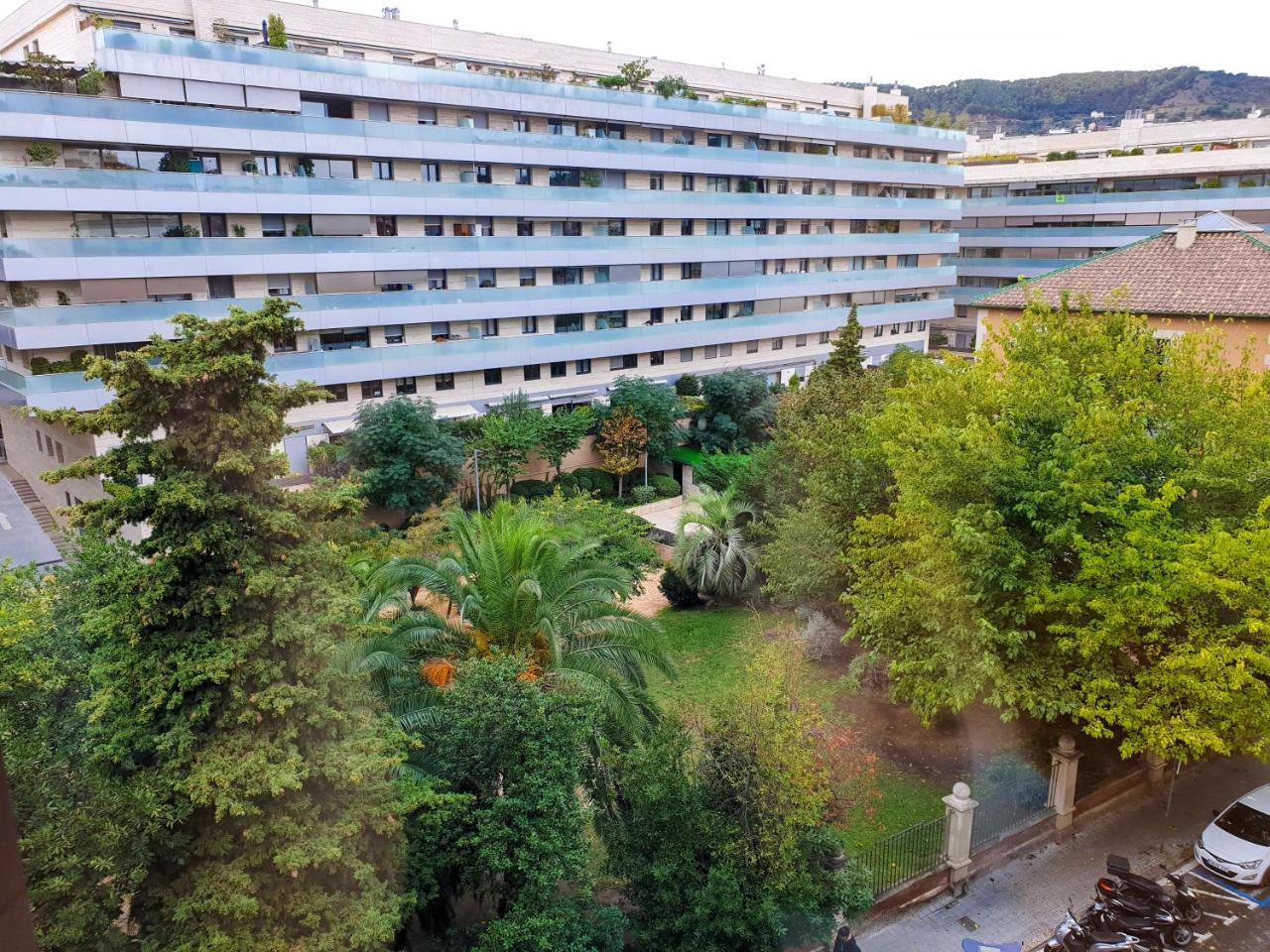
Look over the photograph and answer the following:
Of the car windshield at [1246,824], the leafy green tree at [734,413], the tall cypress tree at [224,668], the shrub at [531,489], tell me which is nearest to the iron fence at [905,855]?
the car windshield at [1246,824]

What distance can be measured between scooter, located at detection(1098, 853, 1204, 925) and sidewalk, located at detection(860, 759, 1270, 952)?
0.78m

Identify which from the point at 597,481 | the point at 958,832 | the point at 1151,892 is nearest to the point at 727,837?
the point at 958,832

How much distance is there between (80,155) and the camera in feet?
90.0

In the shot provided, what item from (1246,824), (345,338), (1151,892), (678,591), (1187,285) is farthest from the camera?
(345,338)

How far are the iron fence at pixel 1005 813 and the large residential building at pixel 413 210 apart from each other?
25.0m

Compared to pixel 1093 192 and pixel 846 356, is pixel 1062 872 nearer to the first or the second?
pixel 846 356

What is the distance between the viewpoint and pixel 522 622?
14.5m

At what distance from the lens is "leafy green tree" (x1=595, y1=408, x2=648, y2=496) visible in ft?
113

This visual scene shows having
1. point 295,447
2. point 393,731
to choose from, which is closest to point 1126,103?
point 295,447

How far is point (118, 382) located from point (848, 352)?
21382 mm

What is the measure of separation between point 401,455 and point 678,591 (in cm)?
1006

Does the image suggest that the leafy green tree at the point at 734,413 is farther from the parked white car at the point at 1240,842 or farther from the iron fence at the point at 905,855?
the iron fence at the point at 905,855

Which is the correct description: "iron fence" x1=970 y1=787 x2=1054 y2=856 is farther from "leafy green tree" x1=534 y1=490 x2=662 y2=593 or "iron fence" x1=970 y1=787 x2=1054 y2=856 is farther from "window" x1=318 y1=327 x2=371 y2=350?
"window" x1=318 y1=327 x2=371 y2=350

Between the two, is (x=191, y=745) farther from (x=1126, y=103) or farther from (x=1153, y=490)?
(x=1126, y=103)
